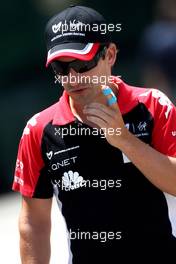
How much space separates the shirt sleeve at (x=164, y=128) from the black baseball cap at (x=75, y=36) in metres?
0.35

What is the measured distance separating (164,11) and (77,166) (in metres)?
3.98

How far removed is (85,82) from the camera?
3.57 m

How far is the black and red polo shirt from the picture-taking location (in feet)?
12.0

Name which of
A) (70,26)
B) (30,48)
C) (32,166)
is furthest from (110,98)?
(30,48)

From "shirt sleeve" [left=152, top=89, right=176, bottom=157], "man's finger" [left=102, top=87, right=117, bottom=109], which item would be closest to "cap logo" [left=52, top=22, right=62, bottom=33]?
"man's finger" [left=102, top=87, right=117, bottom=109]

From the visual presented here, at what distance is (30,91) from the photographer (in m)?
7.95

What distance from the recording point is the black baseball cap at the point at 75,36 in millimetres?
3549

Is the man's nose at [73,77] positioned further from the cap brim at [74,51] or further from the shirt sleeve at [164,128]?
the shirt sleeve at [164,128]

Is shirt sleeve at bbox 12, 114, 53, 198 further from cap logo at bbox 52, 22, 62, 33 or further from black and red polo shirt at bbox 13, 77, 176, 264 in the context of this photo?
cap logo at bbox 52, 22, 62, 33

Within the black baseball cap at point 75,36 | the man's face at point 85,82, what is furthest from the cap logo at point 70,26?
the man's face at point 85,82

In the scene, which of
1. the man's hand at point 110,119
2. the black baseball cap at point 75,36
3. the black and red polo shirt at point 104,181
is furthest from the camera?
the black and red polo shirt at point 104,181

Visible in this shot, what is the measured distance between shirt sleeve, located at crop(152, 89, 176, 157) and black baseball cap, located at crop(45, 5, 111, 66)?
0.35 metres

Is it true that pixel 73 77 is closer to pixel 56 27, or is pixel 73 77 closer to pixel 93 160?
pixel 56 27

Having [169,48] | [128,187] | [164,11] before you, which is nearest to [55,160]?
[128,187]
